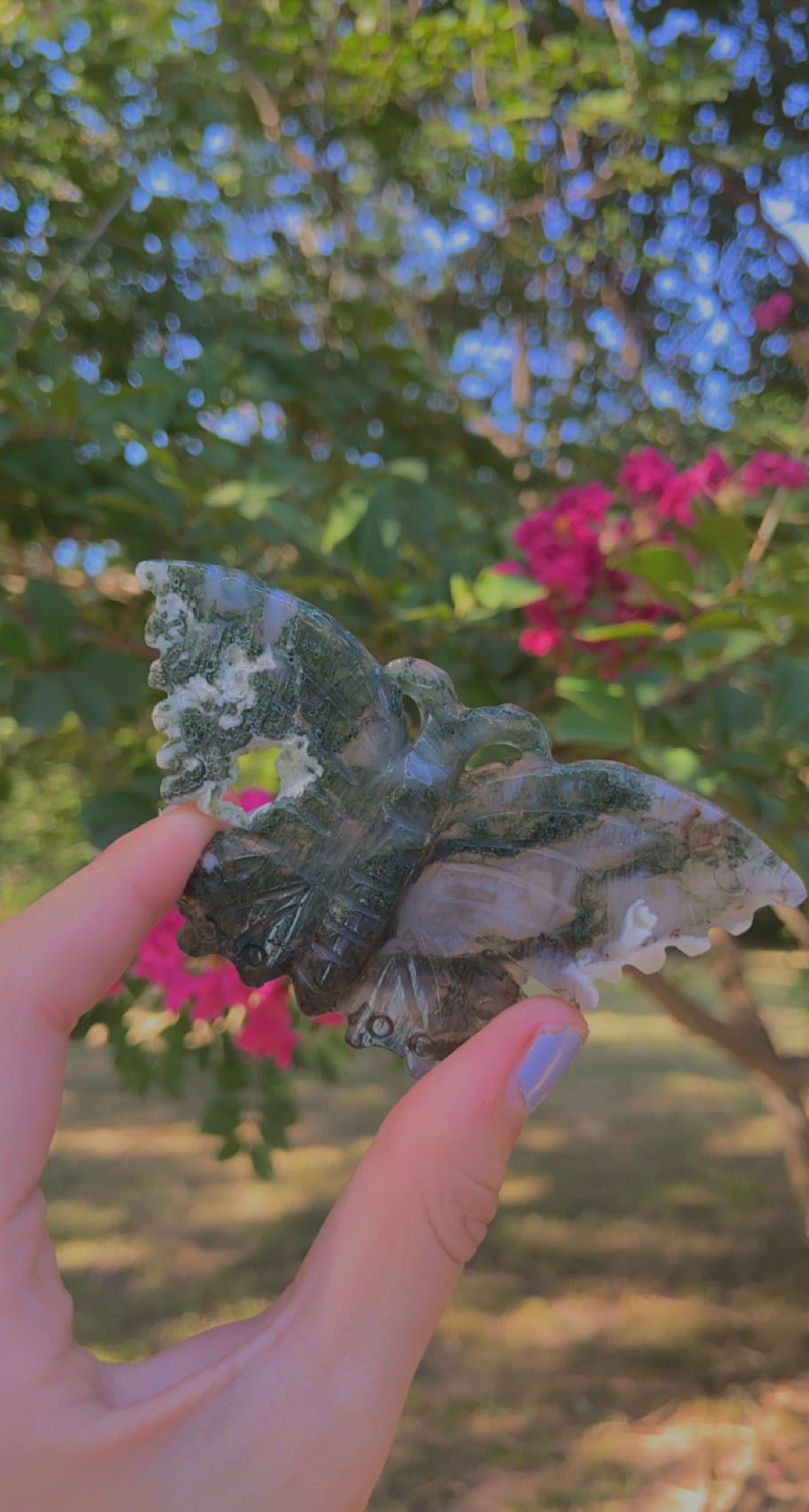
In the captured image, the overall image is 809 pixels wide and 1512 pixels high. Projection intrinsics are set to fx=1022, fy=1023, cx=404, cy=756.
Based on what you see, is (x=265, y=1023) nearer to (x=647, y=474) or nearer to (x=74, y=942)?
(x=74, y=942)

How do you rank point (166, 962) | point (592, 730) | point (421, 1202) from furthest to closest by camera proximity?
1. point (166, 962)
2. point (592, 730)
3. point (421, 1202)

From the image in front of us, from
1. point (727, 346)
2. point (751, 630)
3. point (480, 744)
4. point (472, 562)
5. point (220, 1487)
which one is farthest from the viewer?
point (727, 346)

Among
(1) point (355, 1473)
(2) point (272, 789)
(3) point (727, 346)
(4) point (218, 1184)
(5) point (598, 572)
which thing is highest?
(3) point (727, 346)

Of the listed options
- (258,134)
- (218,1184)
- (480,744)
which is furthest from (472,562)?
(218,1184)

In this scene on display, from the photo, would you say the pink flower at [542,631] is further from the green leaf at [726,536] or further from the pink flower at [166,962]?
the pink flower at [166,962]

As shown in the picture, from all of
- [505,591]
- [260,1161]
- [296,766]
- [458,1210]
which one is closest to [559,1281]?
[260,1161]

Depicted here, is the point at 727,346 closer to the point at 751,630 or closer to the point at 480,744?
the point at 751,630
